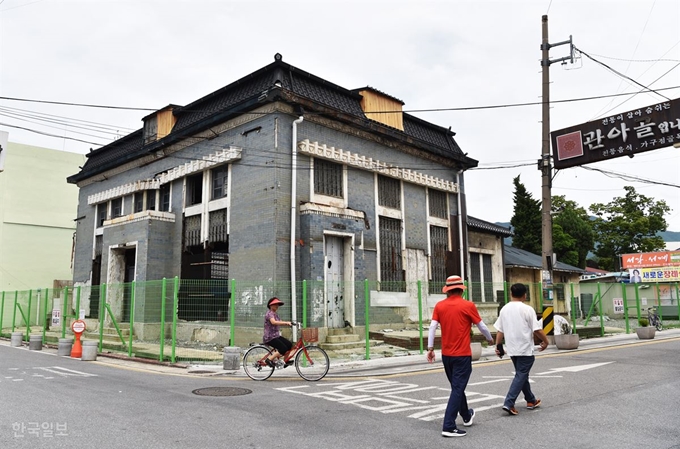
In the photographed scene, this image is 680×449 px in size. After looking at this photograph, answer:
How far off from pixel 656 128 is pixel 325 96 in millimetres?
10705

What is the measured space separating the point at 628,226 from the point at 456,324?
186 feet

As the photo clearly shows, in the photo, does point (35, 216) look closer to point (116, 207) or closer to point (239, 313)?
point (116, 207)

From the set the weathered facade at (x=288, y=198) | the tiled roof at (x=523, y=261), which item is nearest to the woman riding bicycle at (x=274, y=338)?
the weathered facade at (x=288, y=198)

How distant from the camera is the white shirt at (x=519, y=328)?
23.4 ft

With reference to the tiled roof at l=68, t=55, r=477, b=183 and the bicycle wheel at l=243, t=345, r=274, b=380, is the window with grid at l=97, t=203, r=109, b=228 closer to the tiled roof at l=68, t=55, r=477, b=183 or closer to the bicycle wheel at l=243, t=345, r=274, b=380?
the tiled roof at l=68, t=55, r=477, b=183

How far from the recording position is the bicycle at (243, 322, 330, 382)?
1087cm

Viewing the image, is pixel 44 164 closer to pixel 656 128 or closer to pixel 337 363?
pixel 337 363

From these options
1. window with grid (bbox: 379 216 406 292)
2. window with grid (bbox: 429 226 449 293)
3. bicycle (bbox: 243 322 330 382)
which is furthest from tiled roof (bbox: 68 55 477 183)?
bicycle (bbox: 243 322 330 382)

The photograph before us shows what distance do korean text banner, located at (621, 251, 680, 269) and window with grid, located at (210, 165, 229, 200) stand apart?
38759 millimetres

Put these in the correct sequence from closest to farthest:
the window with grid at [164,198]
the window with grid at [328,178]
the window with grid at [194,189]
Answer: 1. the window with grid at [328,178]
2. the window with grid at [194,189]
3. the window with grid at [164,198]

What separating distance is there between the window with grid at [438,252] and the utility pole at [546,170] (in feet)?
18.4

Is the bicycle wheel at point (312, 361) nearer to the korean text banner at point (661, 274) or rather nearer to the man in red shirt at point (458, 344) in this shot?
the man in red shirt at point (458, 344)

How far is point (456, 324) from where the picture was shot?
6449 millimetres

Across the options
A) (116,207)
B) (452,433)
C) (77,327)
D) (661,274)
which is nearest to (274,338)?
(452,433)
